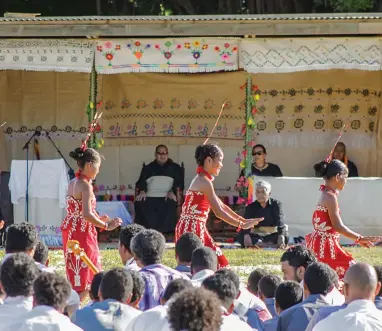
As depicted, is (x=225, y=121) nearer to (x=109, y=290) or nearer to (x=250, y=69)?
(x=250, y=69)

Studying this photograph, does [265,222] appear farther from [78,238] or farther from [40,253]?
[40,253]

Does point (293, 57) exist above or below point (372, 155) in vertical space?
above

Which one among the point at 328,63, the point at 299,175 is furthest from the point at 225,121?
the point at 328,63

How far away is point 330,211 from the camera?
8461mm

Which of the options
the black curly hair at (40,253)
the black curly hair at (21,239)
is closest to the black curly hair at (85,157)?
the black curly hair at (40,253)

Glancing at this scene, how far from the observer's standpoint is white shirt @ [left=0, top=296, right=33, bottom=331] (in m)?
5.24

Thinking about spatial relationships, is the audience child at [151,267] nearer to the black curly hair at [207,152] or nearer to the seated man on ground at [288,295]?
the seated man on ground at [288,295]

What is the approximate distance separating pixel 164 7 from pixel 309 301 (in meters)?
18.5

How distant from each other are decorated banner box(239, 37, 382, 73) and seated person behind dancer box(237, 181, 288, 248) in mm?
1799

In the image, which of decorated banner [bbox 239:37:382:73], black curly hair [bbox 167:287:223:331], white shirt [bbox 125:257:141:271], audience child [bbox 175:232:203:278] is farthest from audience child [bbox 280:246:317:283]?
decorated banner [bbox 239:37:382:73]

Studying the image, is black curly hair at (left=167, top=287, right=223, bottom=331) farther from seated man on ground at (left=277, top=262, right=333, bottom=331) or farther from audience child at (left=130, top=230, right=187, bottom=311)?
audience child at (left=130, top=230, right=187, bottom=311)

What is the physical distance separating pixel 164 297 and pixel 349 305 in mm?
1040

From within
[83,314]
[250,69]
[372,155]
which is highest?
[250,69]

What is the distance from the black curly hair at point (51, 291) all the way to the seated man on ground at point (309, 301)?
4.59 feet
